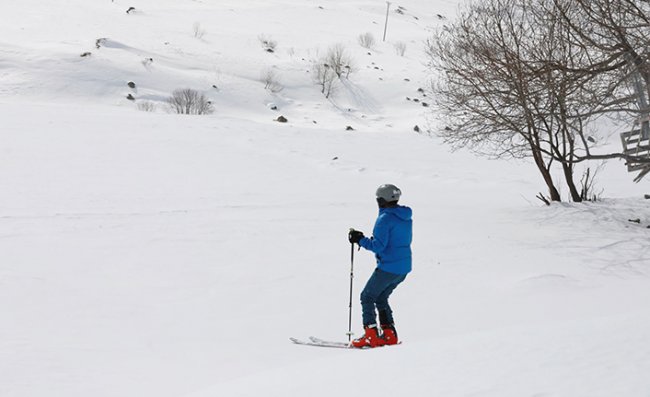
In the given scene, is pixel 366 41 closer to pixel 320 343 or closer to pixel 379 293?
pixel 320 343

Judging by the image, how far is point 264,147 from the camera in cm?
2044

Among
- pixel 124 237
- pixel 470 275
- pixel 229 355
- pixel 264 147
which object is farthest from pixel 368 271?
pixel 264 147

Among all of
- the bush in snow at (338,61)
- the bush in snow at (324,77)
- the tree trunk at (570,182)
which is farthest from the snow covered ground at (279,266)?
the bush in snow at (338,61)

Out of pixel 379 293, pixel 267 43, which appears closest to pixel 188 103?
pixel 267 43

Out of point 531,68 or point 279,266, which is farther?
point 531,68

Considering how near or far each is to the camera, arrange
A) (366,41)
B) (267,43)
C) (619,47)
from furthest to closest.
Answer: (366,41) < (267,43) < (619,47)

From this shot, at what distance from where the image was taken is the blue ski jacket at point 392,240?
5.30m

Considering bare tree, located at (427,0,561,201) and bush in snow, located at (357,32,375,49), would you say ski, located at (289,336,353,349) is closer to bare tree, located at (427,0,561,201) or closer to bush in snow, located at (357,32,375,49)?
bare tree, located at (427,0,561,201)

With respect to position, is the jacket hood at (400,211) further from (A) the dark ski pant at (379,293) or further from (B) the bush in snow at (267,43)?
(B) the bush in snow at (267,43)

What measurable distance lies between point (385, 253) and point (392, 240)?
0.48 feet

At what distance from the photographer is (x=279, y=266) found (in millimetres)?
9062

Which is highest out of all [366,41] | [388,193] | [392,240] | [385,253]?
[366,41]

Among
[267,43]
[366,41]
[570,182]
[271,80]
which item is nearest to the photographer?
[570,182]

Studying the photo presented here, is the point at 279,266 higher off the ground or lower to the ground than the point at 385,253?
lower
